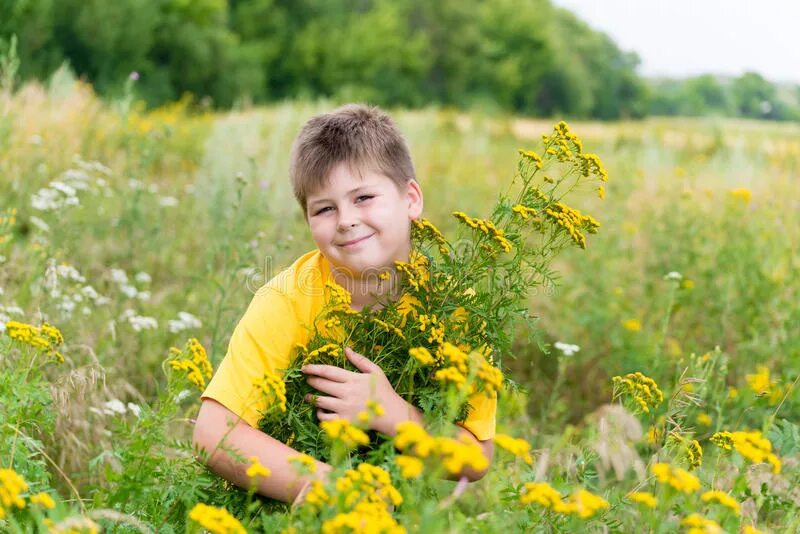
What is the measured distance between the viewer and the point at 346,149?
2443mm

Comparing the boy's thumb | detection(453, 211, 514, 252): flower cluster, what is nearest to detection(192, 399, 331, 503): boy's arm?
the boy's thumb

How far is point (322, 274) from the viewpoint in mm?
2527

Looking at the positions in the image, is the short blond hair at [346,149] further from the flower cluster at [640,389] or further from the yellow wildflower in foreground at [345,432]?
the yellow wildflower in foreground at [345,432]

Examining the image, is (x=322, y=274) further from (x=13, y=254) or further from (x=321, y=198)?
(x=13, y=254)

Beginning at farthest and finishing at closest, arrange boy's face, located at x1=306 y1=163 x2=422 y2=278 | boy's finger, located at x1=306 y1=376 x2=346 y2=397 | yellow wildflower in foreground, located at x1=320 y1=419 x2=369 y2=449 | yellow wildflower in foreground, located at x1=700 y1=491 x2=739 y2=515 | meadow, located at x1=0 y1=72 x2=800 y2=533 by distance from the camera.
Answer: boy's face, located at x1=306 y1=163 x2=422 y2=278 → boy's finger, located at x1=306 y1=376 x2=346 y2=397 → meadow, located at x1=0 y1=72 x2=800 y2=533 → yellow wildflower in foreground, located at x1=700 y1=491 x2=739 y2=515 → yellow wildflower in foreground, located at x1=320 y1=419 x2=369 y2=449

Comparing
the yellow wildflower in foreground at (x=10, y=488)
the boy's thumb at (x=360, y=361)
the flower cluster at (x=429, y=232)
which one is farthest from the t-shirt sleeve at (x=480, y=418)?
the yellow wildflower in foreground at (x=10, y=488)

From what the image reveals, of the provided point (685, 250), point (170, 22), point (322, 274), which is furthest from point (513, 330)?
point (170, 22)

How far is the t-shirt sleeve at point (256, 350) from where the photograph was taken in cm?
220

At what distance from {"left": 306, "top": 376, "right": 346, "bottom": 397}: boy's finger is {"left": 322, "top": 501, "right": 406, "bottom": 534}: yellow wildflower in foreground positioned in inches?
24.6

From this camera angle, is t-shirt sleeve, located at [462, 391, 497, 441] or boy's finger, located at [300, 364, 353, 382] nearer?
boy's finger, located at [300, 364, 353, 382]

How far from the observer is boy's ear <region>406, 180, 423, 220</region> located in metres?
2.60

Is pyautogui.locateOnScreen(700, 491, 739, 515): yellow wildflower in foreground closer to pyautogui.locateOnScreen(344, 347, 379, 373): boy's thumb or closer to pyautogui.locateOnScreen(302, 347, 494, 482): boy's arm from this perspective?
pyautogui.locateOnScreen(302, 347, 494, 482): boy's arm

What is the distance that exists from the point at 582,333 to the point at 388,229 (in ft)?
9.86

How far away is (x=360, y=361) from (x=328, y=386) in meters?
0.11
